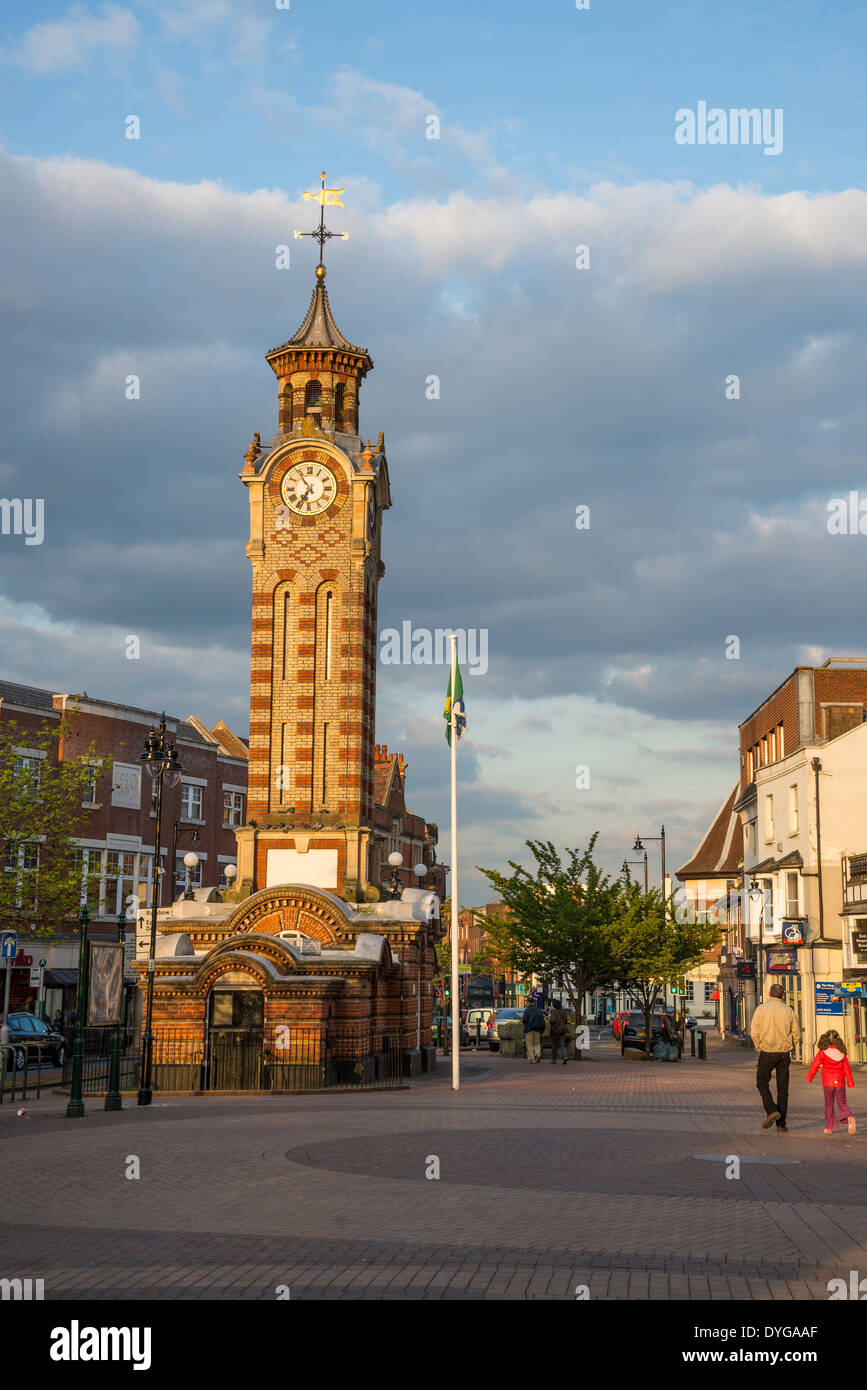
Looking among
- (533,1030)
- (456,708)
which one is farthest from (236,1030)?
(533,1030)

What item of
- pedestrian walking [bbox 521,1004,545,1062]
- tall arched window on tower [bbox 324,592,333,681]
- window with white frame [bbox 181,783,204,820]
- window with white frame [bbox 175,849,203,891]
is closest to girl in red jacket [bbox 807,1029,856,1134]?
pedestrian walking [bbox 521,1004,545,1062]

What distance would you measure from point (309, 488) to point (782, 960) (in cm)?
2251

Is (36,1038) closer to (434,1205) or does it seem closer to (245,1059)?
(245,1059)

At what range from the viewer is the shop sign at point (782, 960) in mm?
43875

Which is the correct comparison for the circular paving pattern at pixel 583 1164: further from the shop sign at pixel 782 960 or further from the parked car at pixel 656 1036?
the parked car at pixel 656 1036

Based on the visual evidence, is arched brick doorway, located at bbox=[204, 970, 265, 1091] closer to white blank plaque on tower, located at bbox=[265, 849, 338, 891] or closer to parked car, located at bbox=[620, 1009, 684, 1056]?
white blank plaque on tower, located at bbox=[265, 849, 338, 891]

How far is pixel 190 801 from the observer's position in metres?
68.6

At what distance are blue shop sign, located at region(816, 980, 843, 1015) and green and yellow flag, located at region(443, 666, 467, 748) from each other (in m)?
15.3

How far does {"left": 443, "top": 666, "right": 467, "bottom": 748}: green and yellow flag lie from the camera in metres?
31.0

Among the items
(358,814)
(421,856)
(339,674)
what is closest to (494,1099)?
(358,814)

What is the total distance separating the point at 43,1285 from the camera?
28.6 ft

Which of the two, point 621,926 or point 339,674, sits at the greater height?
point 339,674
